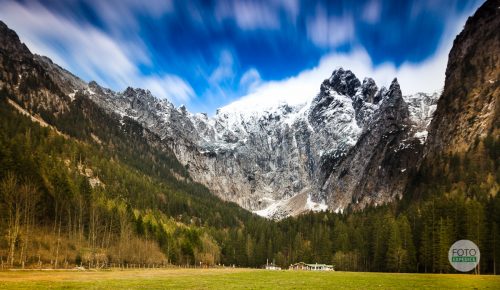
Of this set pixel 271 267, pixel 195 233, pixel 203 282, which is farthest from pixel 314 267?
pixel 203 282

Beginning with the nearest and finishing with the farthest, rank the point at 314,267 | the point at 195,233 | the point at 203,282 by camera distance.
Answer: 1. the point at 203,282
2. the point at 314,267
3. the point at 195,233

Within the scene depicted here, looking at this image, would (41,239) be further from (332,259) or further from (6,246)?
(332,259)

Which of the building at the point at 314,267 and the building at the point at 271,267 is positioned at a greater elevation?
the building at the point at 314,267

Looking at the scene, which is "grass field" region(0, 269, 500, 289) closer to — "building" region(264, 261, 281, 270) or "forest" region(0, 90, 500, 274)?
"forest" region(0, 90, 500, 274)

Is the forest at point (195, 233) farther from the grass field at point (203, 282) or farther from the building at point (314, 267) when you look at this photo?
the grass field at point (203, 282)

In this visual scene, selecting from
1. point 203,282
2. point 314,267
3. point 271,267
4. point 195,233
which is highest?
point 195,233

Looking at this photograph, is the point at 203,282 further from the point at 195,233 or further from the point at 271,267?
the point at 195,233

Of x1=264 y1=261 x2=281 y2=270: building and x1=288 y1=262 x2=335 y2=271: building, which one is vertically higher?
x1=288 y1=262 x2=335 y2=271: building

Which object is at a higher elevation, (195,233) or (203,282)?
(195,233)

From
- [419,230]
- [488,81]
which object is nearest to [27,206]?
[419,230]

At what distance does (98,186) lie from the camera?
607ft

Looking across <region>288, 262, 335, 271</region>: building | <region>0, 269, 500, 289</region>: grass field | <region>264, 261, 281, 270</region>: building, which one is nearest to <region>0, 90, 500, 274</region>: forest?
<region>264, 261, 281, 270</region>: building

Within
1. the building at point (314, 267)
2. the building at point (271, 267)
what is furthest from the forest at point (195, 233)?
the building at point (314, 267)

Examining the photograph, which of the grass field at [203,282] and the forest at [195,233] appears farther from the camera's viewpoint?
the forest at [195,233]
